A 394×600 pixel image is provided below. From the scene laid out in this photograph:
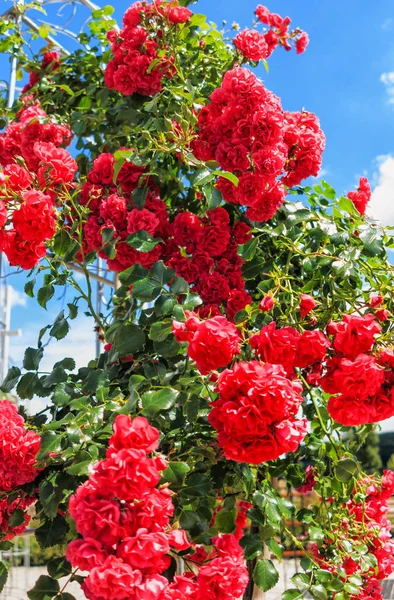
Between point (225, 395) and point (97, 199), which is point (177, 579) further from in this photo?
point (97, 199)

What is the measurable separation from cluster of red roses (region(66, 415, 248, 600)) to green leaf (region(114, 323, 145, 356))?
545mm

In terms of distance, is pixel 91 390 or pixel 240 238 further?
pixel 240 238

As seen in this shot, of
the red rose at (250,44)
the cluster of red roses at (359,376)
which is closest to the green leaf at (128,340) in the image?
the cluster of red roses at (359,376)

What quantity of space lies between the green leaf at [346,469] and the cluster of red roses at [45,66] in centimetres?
196

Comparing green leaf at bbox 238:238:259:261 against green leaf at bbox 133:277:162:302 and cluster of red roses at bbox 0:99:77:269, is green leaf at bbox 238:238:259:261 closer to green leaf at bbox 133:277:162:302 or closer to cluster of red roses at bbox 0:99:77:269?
green leaf at bbox 133:277:162:302

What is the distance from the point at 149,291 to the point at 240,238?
20.4 inches

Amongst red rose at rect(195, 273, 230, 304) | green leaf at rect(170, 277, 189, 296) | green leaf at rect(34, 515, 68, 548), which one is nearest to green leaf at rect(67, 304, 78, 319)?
red rose at rect(195, 273, 230, 304)

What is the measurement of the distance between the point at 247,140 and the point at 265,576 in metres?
1.02

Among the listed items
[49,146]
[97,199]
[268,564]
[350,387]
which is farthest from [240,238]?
[268,564]

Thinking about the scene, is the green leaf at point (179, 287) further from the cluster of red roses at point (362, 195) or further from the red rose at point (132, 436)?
the cluster of red roses at point (362, 195)

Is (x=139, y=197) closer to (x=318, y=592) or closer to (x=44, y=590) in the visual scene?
(x=44, y=590)

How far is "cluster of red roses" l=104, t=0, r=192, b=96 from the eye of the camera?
202 cm

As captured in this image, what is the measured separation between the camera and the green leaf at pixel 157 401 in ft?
3.92

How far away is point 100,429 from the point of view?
132 centimetres
